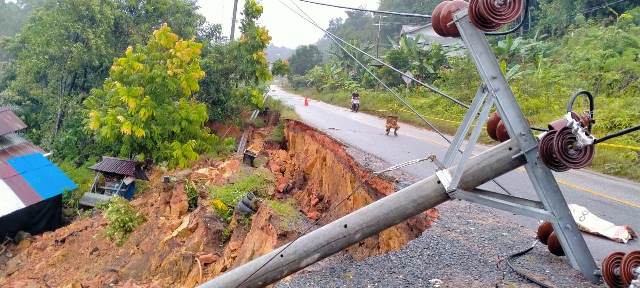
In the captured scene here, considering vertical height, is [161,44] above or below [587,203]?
above

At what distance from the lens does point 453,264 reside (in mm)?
6414

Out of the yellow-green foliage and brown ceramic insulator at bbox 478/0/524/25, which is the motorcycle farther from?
brown ceramic insulator at bbox 478/0/524/25

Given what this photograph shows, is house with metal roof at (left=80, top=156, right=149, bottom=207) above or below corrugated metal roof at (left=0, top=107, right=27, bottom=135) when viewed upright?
below

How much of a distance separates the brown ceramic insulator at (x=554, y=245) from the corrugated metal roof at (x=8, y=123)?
802 inches

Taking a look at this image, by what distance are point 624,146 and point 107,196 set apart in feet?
55.4

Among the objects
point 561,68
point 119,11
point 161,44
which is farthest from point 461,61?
point 119,11

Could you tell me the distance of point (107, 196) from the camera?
18391mm

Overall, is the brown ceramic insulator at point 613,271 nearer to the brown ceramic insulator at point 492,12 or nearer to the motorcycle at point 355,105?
the brown ceramic insulator at point 492,12

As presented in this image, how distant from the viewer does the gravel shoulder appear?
5953 mm

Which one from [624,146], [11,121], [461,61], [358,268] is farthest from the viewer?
[461,61]

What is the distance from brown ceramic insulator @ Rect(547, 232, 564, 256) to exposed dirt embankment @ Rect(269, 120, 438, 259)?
6.19 ft

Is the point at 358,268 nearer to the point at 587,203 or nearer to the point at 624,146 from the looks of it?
the point at 587,203

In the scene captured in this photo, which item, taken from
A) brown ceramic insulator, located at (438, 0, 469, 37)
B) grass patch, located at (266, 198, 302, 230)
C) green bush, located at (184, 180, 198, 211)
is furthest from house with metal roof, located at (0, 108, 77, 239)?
brown ceramic insulator, located at (438, 0, 469, 37)

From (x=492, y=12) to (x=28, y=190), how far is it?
1754 cm
